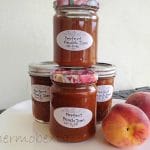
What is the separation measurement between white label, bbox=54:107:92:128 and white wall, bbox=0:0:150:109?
1.38 ft

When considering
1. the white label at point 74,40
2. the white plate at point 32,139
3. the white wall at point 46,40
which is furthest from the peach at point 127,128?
the white wall at point 46,40

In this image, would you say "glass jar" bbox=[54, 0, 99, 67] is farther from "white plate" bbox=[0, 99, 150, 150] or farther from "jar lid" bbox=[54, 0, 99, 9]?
"white plate" bbox=[0, 99, 150, 150]

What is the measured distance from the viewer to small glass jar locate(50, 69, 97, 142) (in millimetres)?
422

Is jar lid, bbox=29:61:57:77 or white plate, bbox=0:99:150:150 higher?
jar lid, bbox=29:61:57:77

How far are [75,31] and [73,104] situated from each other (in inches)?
4.9

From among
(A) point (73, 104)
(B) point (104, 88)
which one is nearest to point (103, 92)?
(B) point (104, 88)

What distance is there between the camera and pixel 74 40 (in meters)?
0.45

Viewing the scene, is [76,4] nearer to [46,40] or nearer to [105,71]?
[105,71]

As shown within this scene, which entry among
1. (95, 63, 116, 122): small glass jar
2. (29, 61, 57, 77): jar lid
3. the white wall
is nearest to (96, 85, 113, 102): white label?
(95, 63, 116, 122): small glass jar

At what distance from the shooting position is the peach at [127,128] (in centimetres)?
42

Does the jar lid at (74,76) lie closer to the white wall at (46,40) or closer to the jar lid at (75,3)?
the jar lid at (75,3)

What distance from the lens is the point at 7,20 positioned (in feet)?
2.54

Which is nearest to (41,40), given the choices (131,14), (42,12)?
(42,12)

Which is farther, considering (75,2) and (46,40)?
(46,40)
